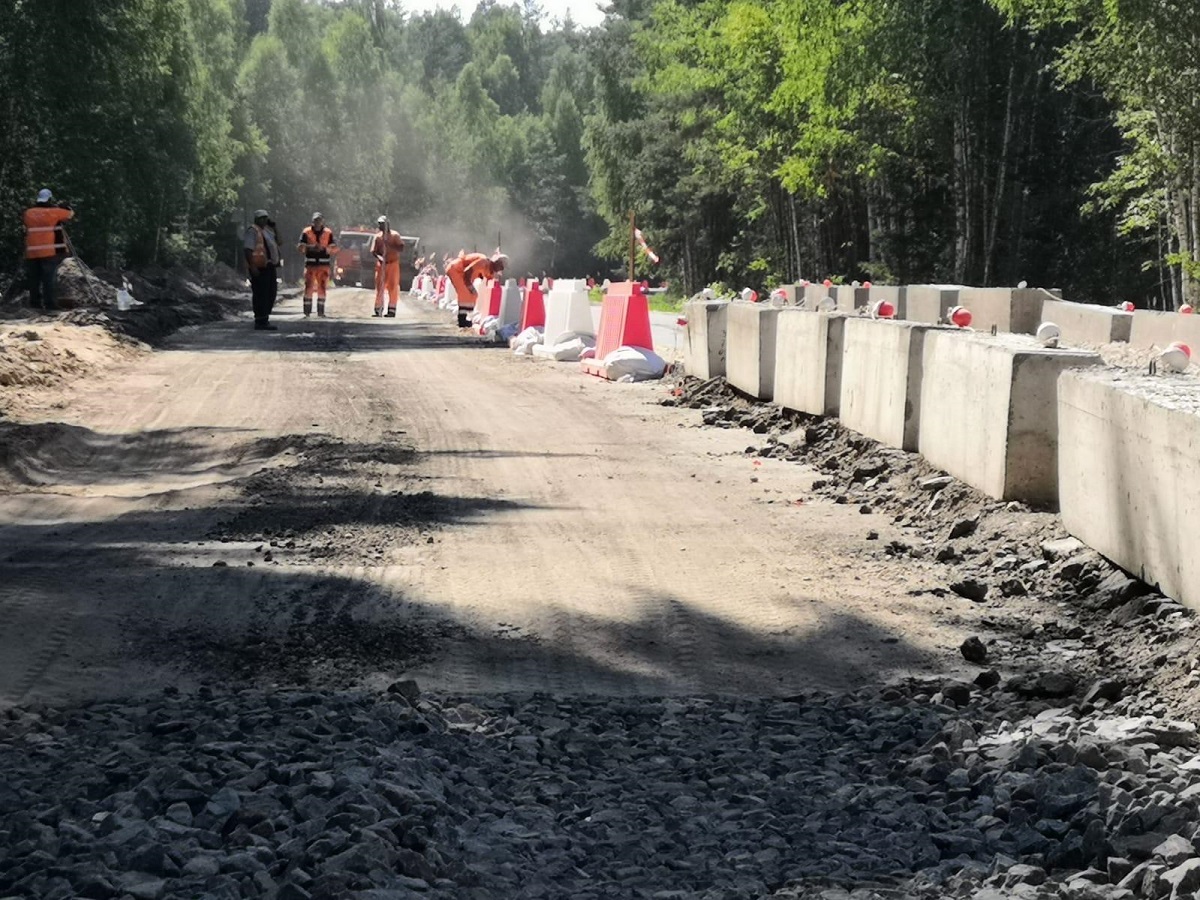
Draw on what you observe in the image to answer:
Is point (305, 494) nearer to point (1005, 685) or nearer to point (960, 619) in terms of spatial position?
point (960, 619)

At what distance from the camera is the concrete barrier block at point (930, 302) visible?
2275 centimetres

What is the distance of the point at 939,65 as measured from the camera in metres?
39.5

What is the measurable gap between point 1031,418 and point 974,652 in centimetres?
250

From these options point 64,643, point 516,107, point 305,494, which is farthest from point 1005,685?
point 516,107

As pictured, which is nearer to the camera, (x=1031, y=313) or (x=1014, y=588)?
(x=1014, y=588)

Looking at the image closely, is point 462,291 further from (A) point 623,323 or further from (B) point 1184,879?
(B) point 1184,879

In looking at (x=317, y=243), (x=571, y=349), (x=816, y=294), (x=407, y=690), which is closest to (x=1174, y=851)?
(x=407, y=690)

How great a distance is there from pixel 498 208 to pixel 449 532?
120m

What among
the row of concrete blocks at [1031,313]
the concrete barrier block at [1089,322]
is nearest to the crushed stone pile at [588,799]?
the row of concrete blocks at [1031,313]

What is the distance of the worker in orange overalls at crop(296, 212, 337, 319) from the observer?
31016 millimetres

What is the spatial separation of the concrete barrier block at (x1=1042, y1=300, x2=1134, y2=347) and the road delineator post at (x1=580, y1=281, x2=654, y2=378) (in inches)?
196

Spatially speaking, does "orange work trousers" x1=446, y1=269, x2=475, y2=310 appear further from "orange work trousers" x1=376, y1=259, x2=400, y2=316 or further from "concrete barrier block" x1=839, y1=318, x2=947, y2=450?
"concrete barrier block" x1=839, y1=318, x2=947, y2=450

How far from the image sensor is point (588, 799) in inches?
215

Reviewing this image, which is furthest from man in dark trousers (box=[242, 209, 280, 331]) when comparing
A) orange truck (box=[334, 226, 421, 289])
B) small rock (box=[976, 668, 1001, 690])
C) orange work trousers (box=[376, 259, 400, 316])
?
orange truck (box=[334, 226, 421, 289])
